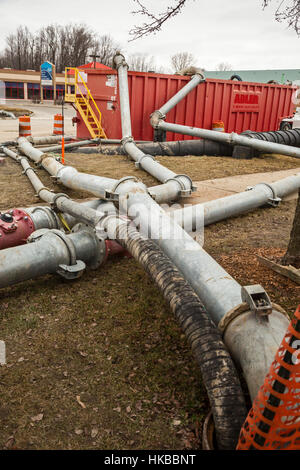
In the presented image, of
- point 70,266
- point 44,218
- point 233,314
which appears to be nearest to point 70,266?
point 70,266

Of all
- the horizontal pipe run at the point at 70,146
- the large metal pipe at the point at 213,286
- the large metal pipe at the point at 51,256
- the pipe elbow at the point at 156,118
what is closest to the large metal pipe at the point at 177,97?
the pipe elbow at the point at 156,118

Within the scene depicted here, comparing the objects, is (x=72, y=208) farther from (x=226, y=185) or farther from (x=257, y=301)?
(x=226, y=185)

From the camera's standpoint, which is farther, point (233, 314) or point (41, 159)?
point (41, 159)

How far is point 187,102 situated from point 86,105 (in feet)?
11.5

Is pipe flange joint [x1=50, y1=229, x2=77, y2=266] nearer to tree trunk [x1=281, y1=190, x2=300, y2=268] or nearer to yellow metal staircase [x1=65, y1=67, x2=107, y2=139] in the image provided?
tree trunk [x1=281, y1=190, x2=300, y2=268]

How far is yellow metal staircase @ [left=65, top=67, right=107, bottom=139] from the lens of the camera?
463 inches

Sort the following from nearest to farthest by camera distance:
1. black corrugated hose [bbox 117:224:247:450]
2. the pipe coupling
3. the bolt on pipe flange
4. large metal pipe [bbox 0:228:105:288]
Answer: black corrugated hose [bbox 117:224:247:450] → large metal pipe [bbox 0:228:105:288] → the bolt on pipe flange → the pipe coupling

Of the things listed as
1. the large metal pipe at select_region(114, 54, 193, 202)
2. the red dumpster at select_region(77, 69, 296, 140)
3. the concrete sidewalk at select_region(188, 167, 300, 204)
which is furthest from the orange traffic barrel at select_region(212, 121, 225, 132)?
the concrete sidewalk at select_region(188, 167, 300, 204)

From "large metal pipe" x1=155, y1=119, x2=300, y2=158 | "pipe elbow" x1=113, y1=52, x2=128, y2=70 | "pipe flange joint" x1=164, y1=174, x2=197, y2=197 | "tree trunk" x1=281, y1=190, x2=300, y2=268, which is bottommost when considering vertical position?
"tree trunk" x1=281, y1=190, x2=300, y2=268

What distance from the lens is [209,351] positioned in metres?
2.15

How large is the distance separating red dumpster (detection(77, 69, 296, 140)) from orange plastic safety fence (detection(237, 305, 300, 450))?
36.3ft

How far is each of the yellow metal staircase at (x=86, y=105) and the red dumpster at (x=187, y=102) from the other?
0.77 feet

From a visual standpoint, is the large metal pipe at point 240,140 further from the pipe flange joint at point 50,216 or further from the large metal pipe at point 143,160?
the pipe flange joint at point 50,216
